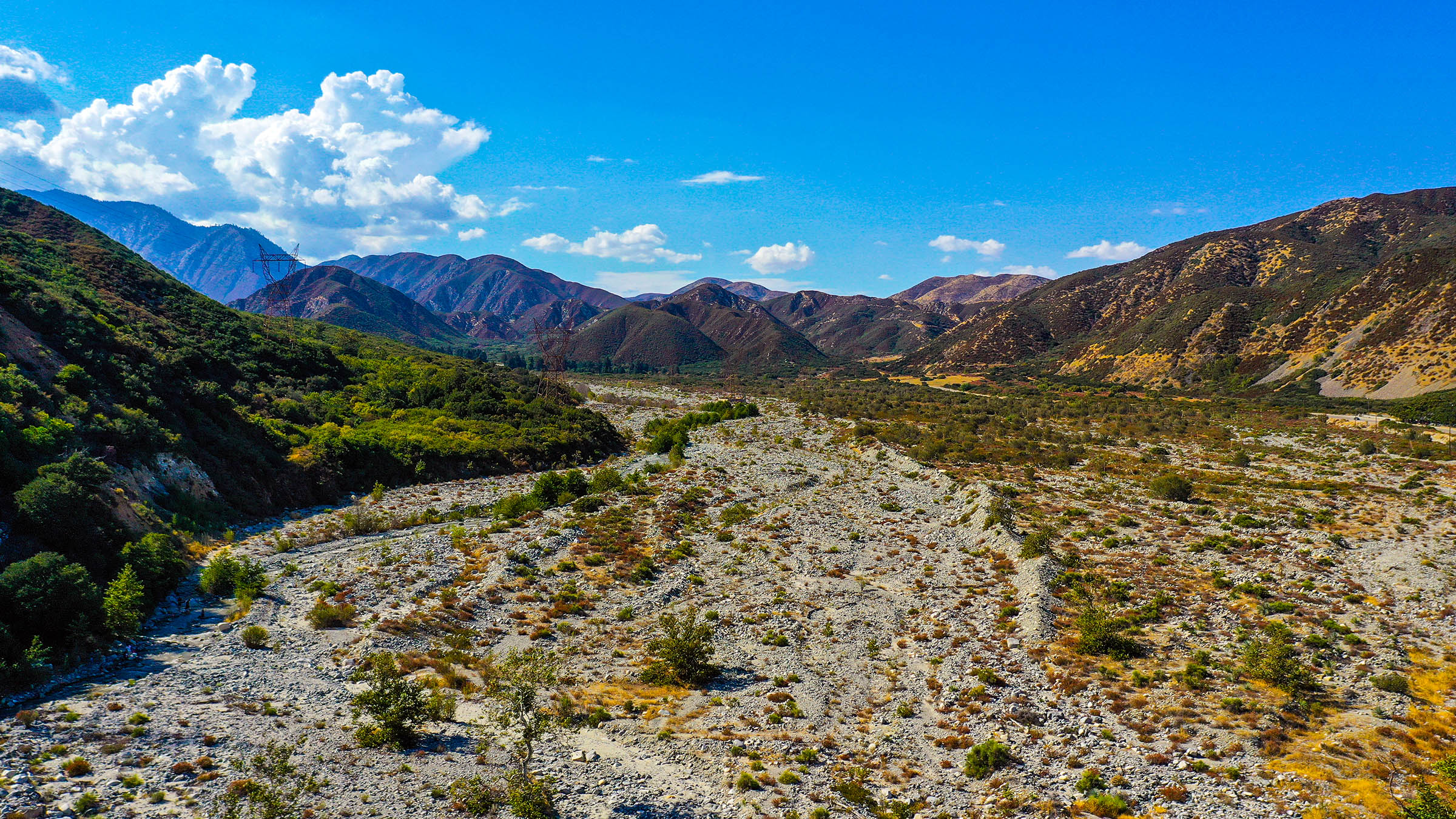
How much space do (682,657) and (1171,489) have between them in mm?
29935

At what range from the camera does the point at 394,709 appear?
1247cm

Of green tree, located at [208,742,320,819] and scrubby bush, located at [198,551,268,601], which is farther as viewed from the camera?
scrubby bush, located at [198,551,268,601]

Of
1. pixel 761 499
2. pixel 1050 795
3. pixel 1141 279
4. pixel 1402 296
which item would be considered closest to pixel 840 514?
pixel 761 499

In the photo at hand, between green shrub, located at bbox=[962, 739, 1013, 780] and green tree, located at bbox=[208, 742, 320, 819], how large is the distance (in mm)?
12253

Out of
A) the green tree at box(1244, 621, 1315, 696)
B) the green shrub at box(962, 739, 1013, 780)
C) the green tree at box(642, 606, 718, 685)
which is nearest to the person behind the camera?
the green shrub at box(962, 739, 1013, 780)

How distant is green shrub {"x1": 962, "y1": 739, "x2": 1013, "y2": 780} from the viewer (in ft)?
39.9

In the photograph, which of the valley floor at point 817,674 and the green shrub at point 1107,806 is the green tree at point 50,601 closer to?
the valley floor at point 817,674

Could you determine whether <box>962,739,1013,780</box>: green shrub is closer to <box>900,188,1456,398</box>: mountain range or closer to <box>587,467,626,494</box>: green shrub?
<box>587,467,626,494</box>: green shrub

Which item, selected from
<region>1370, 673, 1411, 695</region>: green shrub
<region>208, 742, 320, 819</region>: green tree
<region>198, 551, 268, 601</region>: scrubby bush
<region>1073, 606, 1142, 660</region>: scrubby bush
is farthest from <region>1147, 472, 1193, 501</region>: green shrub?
<region>198, 551, 268, 601</region>: scrubby bush

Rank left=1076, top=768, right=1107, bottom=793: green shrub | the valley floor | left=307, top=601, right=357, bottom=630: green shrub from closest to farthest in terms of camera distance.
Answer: the valley floor
left=1076, top=768, right=1107, bottom=793: green shrub
left=307, top=601, right=357, bottom=630: green shrub

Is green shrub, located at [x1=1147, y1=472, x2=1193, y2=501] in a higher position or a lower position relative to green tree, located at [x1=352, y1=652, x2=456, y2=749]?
higher

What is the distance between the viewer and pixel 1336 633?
16.8 metres

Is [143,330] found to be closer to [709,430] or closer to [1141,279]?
[709,430]

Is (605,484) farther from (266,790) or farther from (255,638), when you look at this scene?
(266,790)
